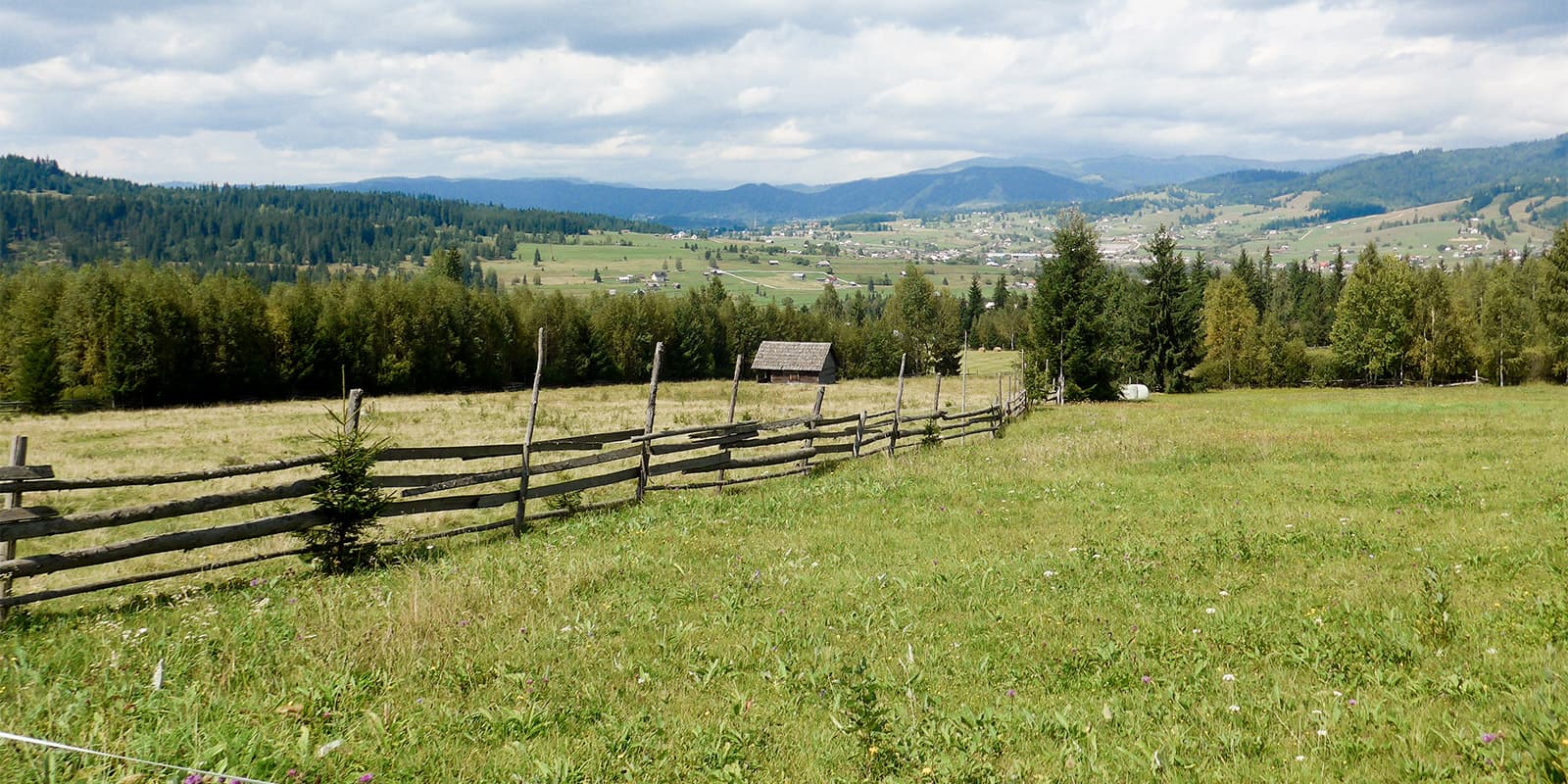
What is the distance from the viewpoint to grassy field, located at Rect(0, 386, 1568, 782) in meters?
4.43

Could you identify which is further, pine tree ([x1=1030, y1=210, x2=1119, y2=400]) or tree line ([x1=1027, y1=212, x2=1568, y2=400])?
tree line ([x1=1027, y1=212, x2=1568, y2=400])

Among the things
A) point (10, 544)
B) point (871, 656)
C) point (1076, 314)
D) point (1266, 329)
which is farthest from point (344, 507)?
Result: point (1266, 329)

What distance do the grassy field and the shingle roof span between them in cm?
7016

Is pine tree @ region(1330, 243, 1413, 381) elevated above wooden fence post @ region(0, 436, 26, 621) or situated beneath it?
elevated above

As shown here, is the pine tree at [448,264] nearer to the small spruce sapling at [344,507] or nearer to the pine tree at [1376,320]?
the pine tree at [1376,320]

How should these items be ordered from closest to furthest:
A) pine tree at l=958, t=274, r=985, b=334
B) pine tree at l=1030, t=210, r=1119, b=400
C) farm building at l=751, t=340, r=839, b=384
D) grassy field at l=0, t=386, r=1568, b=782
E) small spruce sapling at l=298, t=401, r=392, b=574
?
grassy field at l=0, t=386, r=1568, b=782
small spruce sapling at l=298, t=401, r=392, b=574
pine tree at l=1030, t=210, r=1119, b=400
farm building at l=751, t=340, r=839, b=384
pine tree at l=958, t=274, r=985, b=334

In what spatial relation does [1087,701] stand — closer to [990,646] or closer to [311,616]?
[990,646]

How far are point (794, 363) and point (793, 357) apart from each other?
2.58ft

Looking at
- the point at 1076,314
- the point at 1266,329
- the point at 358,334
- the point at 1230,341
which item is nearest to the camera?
the point at 1076,314

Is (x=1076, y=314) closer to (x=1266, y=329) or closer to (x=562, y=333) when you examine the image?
(x=1266, y=329)

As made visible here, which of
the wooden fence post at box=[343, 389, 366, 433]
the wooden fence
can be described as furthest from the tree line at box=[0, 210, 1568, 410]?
the wooden fence post at box=[343, 389, 366, 433]

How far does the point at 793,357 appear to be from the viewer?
8288 cm

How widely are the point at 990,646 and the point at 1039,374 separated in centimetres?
3521

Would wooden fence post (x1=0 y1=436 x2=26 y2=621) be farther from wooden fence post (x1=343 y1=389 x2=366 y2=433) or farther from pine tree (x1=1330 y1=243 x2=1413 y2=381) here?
pine tree (x1=1330 y1=243 x2=1413 y2=381)
